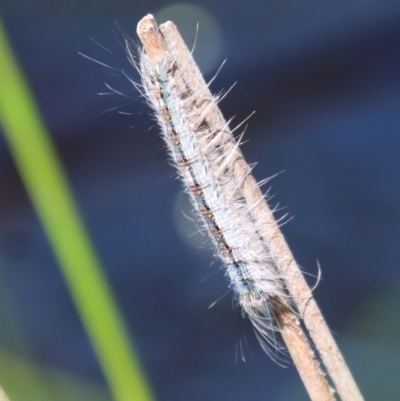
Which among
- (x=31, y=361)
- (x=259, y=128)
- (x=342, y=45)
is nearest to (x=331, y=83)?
(x=342, y=45)

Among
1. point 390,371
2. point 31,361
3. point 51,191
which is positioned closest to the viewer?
point 51,191

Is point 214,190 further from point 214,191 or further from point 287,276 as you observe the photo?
point 287,276

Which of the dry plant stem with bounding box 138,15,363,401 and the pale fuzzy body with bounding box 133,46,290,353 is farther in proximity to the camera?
the pale fuzzy body with bounding box 133,46,290,353

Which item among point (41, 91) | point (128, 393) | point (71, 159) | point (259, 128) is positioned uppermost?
point (41, 91)

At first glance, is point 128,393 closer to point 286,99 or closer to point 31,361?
point 31,361

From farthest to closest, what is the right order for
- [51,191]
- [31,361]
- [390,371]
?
[390,371], [31,361], [51,191]

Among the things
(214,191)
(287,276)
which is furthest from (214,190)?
(287,276)
